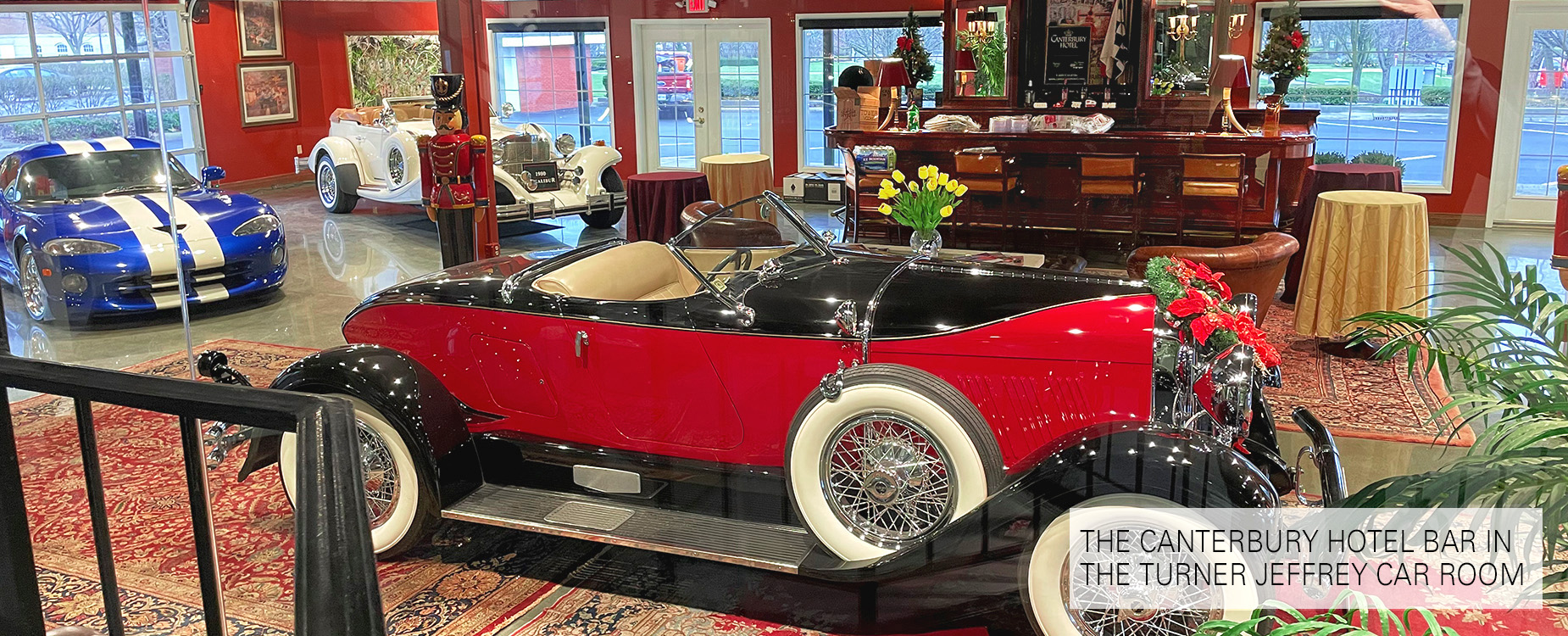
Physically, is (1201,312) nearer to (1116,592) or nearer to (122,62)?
(1116,592)

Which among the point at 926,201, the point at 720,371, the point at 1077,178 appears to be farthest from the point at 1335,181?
the point at 720,371

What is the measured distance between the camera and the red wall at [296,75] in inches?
156

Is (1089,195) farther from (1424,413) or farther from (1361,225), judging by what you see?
(1424,413)

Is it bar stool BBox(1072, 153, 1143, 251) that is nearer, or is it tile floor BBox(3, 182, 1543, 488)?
tile floor BBox(3, 182, 1543, 488)

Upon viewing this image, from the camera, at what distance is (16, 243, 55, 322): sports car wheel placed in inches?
111

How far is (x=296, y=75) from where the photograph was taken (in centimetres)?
441

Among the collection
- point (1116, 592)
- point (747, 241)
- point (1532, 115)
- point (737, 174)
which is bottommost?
point (1116, 592)

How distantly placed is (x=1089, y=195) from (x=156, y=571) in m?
4.02

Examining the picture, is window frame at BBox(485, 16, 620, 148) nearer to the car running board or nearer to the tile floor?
the tile floor

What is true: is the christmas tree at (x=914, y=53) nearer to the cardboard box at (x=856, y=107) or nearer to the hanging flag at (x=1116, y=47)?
the cardboard box at (x=856, y=107)

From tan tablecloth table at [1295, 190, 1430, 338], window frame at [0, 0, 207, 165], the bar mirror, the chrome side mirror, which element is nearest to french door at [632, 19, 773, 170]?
the bar mirror

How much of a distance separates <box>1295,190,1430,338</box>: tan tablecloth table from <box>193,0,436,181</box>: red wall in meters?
4.03

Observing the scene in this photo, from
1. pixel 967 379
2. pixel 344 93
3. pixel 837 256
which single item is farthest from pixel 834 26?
pixel 967 379

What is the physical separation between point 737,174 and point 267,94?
1931mm
